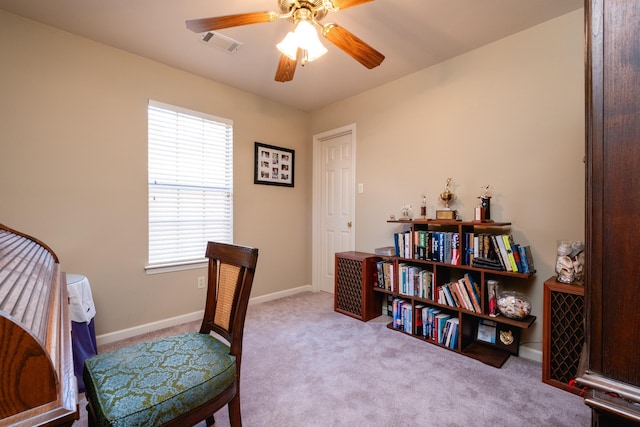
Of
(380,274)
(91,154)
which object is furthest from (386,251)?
(91,154)

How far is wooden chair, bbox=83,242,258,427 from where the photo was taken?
3.12 ft

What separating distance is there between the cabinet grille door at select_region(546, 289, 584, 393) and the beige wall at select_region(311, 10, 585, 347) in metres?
0.36

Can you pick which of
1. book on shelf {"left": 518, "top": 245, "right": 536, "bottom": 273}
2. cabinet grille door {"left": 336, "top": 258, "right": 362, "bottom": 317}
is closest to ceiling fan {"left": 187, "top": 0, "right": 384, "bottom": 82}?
book on shelf {"left": 518, "top": 245, "right": 536, "bottom": 273}

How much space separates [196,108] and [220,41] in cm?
83

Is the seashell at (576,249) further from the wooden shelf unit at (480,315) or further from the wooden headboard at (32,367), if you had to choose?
the wooden headboard at (32,367)

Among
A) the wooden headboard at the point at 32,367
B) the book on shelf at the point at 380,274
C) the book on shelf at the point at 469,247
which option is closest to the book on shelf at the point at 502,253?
the book on shelf at the point at 469,247

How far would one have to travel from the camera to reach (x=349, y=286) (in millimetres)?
3006

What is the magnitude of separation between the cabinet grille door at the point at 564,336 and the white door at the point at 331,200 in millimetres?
2025

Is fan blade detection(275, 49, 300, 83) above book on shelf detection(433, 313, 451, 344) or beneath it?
above

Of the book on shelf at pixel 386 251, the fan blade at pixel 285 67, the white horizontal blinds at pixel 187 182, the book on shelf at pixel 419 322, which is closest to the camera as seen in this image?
the fan blade at pixel 285 67

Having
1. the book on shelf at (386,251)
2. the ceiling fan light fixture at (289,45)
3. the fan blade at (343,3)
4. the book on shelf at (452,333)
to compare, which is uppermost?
the fan blade at (343,3)

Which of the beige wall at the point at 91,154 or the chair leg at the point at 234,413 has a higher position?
the beige wall at the point at 91,154

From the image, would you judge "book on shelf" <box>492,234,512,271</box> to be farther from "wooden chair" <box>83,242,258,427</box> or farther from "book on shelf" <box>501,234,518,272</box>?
"wooden chair" <box>83,242,258,427</box>

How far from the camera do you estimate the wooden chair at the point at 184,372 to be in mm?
951
